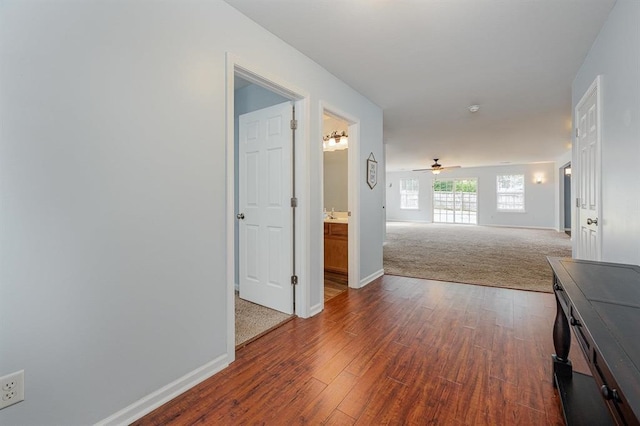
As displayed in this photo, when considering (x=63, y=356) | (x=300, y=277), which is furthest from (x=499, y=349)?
(x=63, y=356)

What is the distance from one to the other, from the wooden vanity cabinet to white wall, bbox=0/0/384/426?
92.6 inches

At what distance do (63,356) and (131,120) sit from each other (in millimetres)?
1128

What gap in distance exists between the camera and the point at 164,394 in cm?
155

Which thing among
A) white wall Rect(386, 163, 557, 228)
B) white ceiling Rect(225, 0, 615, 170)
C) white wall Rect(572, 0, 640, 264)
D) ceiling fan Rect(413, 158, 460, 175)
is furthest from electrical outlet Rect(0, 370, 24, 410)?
white wall Rect(386, 163, 557, 228)

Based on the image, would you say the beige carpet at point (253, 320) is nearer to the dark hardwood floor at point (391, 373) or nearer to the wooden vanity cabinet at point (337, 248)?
the dark hardwood floor at point (391, 373)

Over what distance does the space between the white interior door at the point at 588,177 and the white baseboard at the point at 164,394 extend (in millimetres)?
3001

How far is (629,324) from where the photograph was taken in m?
0.84

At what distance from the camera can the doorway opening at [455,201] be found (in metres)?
11.6

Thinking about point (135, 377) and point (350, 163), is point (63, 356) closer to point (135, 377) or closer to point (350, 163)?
point (135, 377)

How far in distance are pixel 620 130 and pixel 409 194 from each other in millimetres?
11482

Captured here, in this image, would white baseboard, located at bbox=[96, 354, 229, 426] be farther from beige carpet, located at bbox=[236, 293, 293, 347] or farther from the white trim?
the white trim

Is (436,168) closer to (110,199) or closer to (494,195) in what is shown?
(494,195)

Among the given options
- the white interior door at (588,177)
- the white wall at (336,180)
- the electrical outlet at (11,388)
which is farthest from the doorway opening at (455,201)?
the electrical outlet at (11,388)

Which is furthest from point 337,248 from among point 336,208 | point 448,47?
point 448,47
